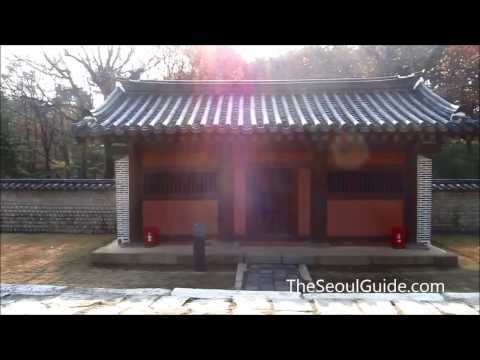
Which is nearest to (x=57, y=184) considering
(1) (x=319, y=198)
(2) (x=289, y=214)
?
(2) (x=289, y=214)

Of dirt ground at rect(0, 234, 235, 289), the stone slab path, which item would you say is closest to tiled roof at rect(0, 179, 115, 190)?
dirt ground at rect(0, 234, 235, 289)

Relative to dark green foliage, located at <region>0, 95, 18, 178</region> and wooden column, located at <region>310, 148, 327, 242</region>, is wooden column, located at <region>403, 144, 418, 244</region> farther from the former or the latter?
dark green foliage, located at <region>0, 95, 18, 178</region>

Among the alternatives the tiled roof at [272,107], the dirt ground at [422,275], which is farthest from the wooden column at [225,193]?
the dirt ground at [422,275]

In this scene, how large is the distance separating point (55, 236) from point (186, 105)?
6789 mm

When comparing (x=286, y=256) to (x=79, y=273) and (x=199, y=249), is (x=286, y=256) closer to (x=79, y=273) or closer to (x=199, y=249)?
(x=199, y=249)

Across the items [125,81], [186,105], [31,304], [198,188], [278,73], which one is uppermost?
[278,73]

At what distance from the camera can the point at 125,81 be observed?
33.8 ft

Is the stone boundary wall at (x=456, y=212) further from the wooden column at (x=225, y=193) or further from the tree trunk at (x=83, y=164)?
the tree trunk at (x=83, y=164)

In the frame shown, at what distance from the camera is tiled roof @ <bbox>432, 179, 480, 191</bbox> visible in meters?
11.5

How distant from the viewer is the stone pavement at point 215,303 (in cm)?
310

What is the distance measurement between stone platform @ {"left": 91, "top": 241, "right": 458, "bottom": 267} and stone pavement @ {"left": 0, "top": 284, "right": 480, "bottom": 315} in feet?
12.5

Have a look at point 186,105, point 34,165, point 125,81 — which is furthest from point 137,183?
point 34,165

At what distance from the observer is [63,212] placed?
1197 centimetres

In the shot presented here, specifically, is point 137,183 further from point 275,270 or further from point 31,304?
point 31,304
